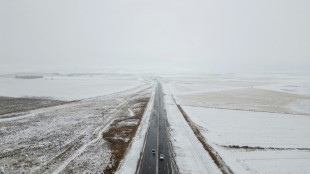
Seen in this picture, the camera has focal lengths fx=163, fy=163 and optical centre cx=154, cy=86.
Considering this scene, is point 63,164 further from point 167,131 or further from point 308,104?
point 308,104

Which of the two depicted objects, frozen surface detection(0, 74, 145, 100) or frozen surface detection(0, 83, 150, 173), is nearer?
frozen surface detection(0, 83, 150, 173)

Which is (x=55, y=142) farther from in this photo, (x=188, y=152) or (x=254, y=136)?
(x=254, y=136)

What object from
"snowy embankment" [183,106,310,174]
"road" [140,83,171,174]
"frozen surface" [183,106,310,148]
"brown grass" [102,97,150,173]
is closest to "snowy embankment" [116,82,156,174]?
"brown grass" [102,97,150,173]

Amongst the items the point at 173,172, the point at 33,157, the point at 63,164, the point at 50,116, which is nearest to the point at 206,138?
the point at 173,172

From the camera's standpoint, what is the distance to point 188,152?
1766cm

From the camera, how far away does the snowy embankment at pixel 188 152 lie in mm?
14891

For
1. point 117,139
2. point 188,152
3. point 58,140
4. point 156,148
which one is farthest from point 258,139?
point 58,140

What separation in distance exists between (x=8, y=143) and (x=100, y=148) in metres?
10.7

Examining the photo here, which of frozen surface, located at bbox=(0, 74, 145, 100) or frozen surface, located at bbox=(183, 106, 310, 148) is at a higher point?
frozen surface, located at bbox=(0, 74, 145, 100)

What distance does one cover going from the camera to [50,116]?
2878 cm

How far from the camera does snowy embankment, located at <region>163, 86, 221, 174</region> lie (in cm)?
1489

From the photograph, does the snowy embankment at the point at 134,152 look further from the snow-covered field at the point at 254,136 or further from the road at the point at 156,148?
the snow-covered field at the point at 254,136

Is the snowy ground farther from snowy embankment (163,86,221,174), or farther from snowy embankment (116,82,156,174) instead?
snowy embankment (163,86,221,174)

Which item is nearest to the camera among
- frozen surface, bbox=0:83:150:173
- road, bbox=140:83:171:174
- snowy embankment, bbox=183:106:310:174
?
road, bbox=140:83:171:174
